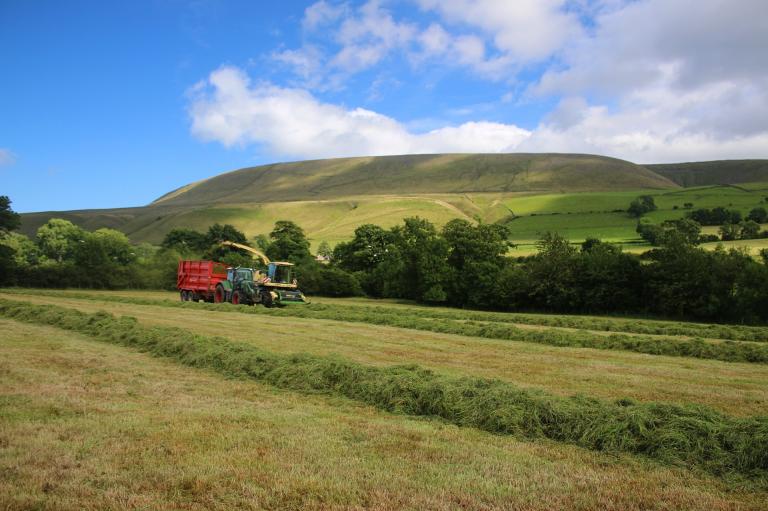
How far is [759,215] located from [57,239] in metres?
95.9

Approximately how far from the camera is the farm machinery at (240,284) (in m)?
30.0

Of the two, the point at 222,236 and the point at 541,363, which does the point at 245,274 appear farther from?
the point at 222,236

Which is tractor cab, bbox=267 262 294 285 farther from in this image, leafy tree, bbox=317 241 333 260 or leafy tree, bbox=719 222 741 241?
leafy tree, bbox=317 241 333 260

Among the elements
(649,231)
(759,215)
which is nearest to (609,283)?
(649,231)

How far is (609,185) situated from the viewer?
151m

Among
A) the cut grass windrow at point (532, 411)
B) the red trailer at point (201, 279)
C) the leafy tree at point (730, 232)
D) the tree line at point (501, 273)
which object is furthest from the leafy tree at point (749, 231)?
the cut grass windrow at point (532, 411)

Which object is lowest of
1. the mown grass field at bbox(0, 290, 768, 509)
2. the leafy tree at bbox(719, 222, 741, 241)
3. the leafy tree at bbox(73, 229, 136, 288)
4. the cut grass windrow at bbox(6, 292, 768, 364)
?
the cut grass windrow at bbox(6, 292, 768, 364)

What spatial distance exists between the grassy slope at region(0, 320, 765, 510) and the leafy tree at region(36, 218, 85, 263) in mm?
87887

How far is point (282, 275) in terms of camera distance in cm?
3078

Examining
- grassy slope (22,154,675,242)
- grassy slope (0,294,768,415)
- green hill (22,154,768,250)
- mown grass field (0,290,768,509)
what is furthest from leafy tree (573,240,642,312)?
grassy slope (22,154,675,242)

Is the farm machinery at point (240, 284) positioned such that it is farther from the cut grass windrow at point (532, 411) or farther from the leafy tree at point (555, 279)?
the cut grass windrow at point (532, 411)

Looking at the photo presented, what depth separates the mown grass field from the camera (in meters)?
5.16

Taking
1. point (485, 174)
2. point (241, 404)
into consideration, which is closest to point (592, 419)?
point (241, 404)

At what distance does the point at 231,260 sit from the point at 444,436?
157ft
